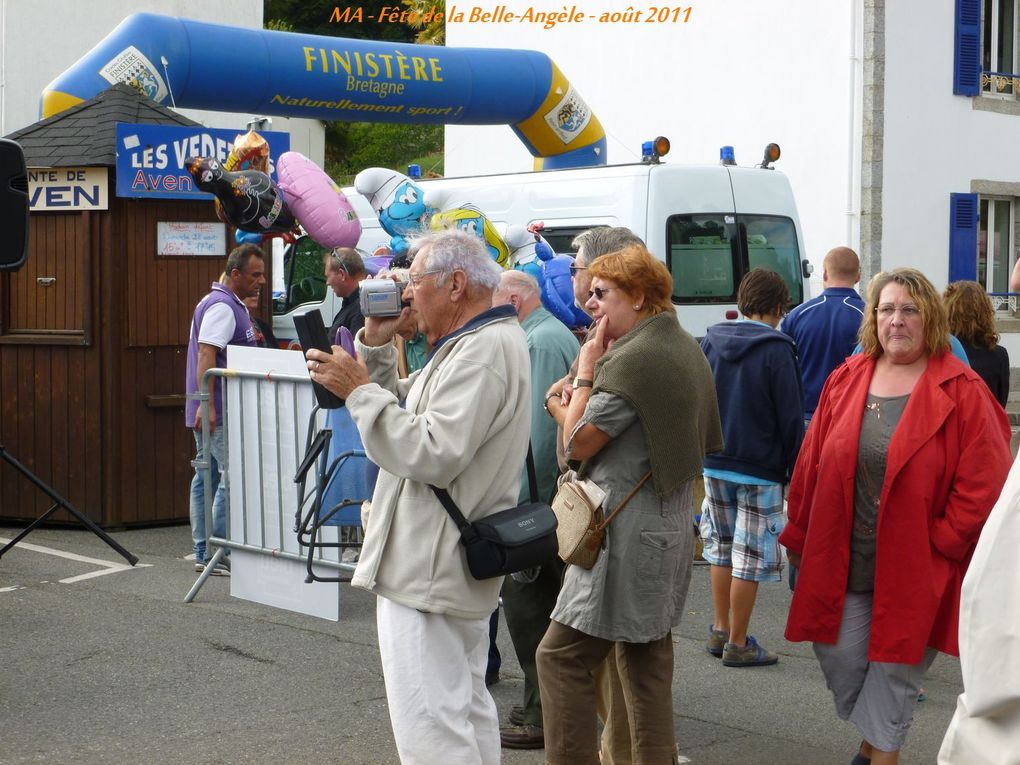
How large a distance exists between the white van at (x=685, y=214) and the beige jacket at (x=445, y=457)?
25.8 feet

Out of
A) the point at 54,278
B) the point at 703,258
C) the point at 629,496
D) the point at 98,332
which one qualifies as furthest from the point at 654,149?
the point at 629,496

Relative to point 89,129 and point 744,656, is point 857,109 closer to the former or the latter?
point 89,129

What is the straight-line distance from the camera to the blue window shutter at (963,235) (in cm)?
1794

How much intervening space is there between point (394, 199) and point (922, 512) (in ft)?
16.7

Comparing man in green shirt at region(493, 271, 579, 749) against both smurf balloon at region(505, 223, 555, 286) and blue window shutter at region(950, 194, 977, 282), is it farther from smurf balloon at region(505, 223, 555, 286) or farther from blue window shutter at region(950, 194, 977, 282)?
blue window shutter at region(950, 194, 977, 282)

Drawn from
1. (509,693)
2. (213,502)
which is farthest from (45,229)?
(509,693)

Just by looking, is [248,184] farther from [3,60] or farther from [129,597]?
[3,60]

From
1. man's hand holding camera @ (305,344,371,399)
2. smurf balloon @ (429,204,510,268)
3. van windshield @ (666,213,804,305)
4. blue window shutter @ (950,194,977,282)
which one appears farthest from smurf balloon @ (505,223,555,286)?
blue window shutter @ (950,194,977,282)

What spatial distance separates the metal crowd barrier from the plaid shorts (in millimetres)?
1759

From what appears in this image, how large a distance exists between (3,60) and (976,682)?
68.3 feet

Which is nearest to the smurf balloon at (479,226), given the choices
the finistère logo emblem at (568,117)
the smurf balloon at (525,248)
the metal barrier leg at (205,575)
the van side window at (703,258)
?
the smurf balloon at (525,248)

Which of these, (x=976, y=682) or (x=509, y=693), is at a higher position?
(x=976, y=682)

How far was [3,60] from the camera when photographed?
68.1 feet

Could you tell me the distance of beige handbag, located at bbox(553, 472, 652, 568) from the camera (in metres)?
4.39
